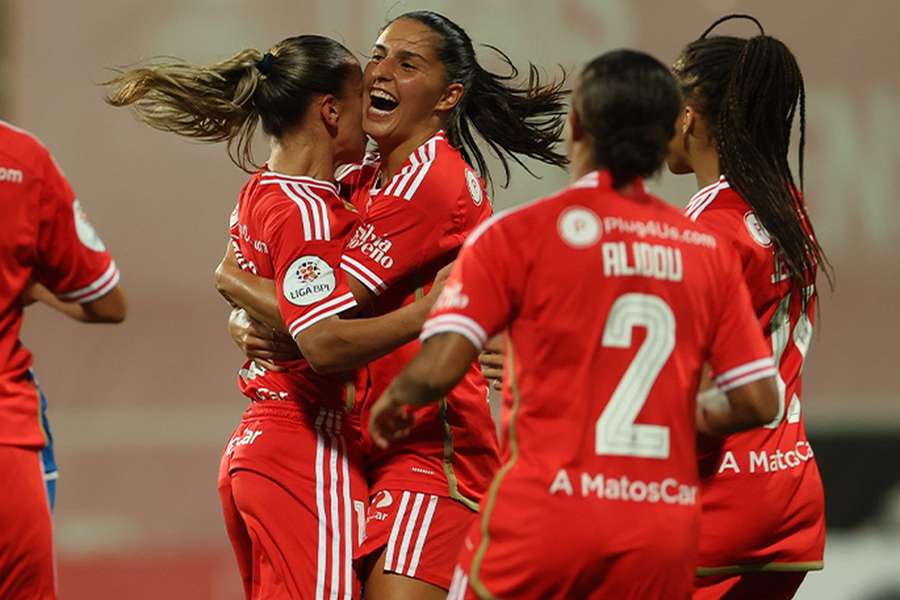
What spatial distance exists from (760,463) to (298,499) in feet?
3.74

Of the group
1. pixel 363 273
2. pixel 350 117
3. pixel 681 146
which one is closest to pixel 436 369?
pixel 363 273

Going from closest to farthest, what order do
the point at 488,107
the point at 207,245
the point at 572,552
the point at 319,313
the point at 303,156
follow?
the point at 572,552, the point at 319,313, the point at 303,156, the point at 488,107, the point at 207,245

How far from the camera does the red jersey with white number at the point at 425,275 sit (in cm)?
374

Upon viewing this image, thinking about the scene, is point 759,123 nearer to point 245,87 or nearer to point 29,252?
point 245,87

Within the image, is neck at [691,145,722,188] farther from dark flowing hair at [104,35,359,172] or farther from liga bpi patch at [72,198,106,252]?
liga bpi patch at [72,198,106,252]

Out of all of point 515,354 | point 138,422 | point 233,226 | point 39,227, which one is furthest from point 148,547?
point 515,354

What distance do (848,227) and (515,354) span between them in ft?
15.2

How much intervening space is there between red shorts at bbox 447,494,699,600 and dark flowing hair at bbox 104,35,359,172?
1.57m

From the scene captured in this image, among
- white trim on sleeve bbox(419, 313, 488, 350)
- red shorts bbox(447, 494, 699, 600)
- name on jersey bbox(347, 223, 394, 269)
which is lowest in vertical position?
red shorts bbox(447, 494, 699, 600)

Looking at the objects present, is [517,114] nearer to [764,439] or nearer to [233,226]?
[233,226]

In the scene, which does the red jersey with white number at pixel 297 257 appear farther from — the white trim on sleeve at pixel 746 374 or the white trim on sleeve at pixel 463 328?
the white trim on sleeve at pixel 746 374

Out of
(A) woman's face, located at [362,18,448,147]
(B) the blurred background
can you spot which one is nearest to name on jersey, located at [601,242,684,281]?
(A) woman's face, located at [362,18,448,147]

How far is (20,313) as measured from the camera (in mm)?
3297

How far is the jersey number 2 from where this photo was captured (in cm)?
280
